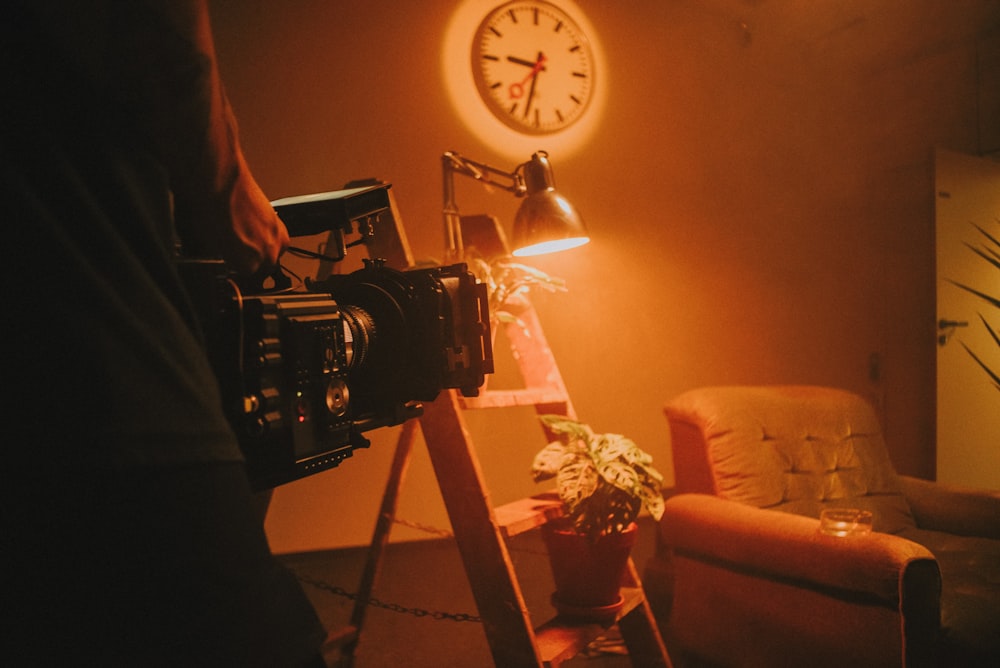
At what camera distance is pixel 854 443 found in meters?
2.06

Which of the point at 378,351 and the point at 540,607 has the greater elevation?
the point at 378,351

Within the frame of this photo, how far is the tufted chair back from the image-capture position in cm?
184

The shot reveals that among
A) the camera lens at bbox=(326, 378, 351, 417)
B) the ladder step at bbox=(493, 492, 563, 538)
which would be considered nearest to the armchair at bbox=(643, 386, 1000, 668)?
the ladder step at bbox=(493, 492, 563, 538)

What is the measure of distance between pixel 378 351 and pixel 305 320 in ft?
0.96

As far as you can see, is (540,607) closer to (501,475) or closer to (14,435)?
(501,475)

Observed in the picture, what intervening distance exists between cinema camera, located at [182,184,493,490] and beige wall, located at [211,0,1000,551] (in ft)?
5.47

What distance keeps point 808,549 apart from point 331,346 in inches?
52.3

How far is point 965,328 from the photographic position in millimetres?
3131

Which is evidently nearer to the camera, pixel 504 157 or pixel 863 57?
pixel 504 157

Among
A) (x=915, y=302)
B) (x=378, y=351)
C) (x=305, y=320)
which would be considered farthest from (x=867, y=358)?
(x=305, y=320)

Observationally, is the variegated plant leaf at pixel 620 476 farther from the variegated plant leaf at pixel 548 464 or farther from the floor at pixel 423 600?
the floor at pixel 423 600

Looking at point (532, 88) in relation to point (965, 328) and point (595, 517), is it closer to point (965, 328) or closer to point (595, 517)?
point (595, 517)

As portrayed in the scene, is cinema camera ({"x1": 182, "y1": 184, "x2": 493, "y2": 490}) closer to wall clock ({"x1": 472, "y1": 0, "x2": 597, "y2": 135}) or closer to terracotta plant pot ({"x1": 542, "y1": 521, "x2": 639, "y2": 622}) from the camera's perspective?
terracotta plant pot ({"x1": 542, "y1": 521, "x2": 639, "y2": 622})

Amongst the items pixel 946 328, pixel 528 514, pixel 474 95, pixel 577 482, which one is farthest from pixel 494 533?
pixel 946 328
